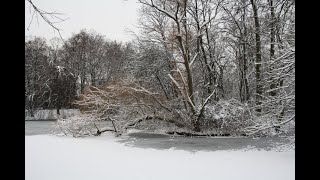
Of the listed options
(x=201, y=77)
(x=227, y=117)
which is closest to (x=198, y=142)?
(x=227, y=117)

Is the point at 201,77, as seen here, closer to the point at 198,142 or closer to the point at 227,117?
the point at 227,117

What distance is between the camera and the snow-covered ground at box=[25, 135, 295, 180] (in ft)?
29.8

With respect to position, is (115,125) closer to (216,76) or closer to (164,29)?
(164,29)

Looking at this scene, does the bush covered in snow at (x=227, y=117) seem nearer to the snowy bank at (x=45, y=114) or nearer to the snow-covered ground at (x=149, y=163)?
the snow-covered ground at (x=149, y=163)

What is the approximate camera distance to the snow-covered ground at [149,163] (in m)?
9.09

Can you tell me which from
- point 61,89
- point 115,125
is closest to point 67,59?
point 61,89

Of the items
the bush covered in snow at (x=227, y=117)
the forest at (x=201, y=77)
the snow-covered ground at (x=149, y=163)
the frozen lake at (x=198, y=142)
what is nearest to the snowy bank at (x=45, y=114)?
the forest at (x=201, y=77)

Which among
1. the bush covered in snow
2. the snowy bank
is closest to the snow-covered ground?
the bush covered in snow

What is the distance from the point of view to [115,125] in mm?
17734

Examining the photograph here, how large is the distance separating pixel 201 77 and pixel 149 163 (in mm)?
13895

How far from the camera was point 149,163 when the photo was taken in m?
10.6

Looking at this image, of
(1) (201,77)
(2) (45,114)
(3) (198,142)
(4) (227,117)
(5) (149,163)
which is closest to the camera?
(5) (149,163)

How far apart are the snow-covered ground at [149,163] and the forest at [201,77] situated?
1210mm
